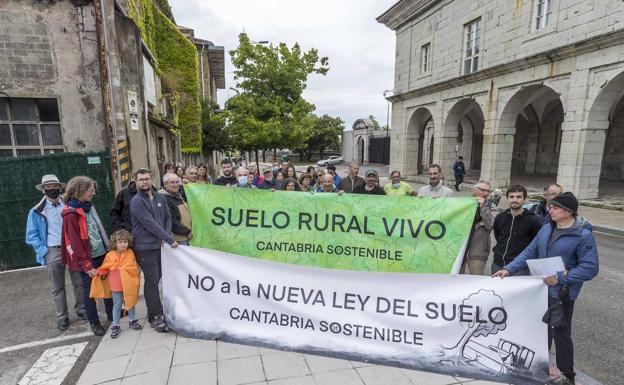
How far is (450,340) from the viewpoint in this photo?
10.0 feet

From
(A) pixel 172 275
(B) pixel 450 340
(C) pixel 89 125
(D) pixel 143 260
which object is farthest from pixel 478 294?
(C) pixel 89 125

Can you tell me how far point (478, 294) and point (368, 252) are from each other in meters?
1.13

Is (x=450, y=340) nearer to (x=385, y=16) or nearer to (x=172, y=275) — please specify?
(x=172, y=275)

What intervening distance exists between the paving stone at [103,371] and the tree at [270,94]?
1436 cm

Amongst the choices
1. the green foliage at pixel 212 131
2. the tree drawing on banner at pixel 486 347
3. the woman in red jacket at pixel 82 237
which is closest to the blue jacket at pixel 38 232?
the woman in red jacket at pixel 82 237

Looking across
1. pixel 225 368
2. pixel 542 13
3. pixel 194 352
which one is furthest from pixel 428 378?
pixel 542 13

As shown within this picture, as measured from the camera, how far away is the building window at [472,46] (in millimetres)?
15555

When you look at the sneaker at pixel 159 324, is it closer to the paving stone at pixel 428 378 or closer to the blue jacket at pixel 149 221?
the blue jacket at pixel 149 221

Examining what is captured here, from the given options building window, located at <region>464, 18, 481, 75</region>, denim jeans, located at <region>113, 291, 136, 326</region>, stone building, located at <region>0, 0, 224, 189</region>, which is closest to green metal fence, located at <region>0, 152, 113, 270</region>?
stone building, located at <region>0, 0, 224, 189</region>

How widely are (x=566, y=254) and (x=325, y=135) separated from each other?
51.4 meters

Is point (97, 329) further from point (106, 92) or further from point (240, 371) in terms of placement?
point (106, 92)

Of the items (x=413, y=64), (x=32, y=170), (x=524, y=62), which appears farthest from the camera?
(x=413, y=64)

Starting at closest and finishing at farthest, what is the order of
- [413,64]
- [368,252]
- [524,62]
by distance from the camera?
[368,252], [524,62], [413,64]

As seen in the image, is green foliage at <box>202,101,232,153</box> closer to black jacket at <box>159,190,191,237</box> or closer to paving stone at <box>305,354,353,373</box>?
black jacket at <box>159,190,191,237</box>
